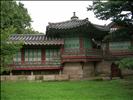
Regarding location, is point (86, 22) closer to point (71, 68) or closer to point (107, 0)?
point (71, 68)

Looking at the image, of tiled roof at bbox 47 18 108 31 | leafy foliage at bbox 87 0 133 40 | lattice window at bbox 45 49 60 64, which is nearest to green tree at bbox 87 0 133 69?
leafy foliage at bbox 87 0 133 40

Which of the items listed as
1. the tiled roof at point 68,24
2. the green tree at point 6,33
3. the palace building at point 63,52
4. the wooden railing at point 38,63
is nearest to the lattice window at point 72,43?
the palace building at point 63,52

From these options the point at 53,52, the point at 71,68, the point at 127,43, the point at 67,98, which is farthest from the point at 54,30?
the point at 67,98

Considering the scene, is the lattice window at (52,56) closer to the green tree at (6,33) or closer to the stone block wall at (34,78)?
the stone block wall at (34,78)

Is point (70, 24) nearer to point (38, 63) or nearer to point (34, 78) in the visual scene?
point (38, 63)

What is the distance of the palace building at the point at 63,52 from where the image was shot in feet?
92.4

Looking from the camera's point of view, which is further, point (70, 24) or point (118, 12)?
point (70, 24)

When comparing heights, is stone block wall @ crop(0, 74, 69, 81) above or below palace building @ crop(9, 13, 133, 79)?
below

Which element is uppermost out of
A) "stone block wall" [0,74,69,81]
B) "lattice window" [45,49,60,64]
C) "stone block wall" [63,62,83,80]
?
"lattice window" [45,49,60,64]

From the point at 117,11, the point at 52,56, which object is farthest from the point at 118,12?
the point at 52,56

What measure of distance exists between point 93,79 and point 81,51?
9.76 feet

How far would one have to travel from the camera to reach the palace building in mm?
28156

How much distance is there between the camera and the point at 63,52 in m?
28.5

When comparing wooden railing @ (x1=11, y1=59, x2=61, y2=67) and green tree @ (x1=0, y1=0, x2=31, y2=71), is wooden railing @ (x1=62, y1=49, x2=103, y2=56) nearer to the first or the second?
wooden railing @ (x1=11, y1=59, x2=61, y2=67)
